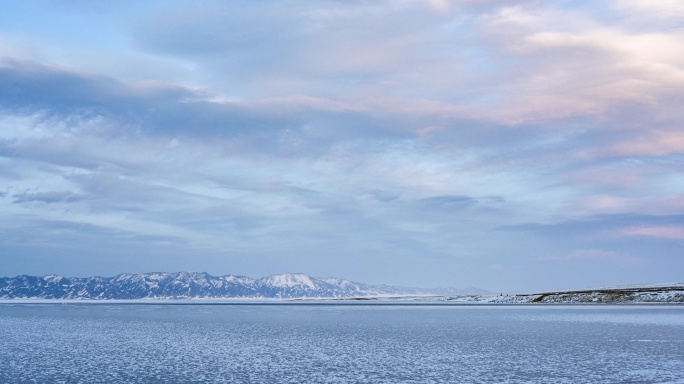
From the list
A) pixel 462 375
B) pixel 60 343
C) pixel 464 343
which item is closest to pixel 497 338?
pixel 464 343

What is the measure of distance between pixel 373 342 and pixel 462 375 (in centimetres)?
1951

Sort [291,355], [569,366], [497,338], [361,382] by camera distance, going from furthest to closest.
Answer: [497,338]
[291,355]
[569,366]
[361,382]

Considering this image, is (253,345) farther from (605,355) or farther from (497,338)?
(605,355)

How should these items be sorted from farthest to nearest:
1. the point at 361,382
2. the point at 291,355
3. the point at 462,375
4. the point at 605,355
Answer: the point at 291,355
the point at 605,355
the point at 462,375
the point at 361,382

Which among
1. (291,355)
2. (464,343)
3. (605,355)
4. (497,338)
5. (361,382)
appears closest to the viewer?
(361,382)

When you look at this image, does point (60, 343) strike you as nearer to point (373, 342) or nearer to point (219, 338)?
point (219, 338)

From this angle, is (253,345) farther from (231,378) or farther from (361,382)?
(361,382)

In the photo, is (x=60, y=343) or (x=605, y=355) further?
(x=60, y=343)

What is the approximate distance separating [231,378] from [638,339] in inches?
1319

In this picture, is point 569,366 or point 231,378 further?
point 569,366

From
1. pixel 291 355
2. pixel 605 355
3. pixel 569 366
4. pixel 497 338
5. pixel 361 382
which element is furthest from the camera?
pixel 497 338

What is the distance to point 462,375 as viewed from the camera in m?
29.5

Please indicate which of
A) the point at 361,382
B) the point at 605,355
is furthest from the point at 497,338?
the point at 361,382

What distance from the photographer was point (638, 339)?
46.9 metres
